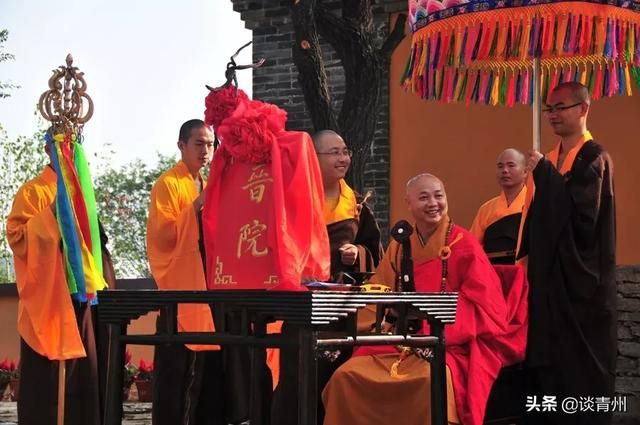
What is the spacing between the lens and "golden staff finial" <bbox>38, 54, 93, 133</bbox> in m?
7.25

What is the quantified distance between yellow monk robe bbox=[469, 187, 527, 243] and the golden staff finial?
238cm

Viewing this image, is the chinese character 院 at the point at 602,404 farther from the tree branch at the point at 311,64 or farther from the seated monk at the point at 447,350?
the tree branch at the point at 311,64

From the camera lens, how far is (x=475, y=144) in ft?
32.7

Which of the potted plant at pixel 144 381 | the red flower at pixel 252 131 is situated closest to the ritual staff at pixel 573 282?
the red flower at pixel 252 131

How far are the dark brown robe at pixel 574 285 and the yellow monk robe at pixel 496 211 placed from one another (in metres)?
1.02

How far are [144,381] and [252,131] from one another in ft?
17.1

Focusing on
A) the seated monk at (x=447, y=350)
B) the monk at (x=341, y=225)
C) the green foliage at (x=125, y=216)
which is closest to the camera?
the seated monk at (x=447, y=350)

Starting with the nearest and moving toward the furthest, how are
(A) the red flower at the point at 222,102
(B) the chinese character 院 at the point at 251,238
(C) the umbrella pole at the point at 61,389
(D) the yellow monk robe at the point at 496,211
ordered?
1. (B) the chinese character 院 at the point at 251,238
2. (A) the red flower at the point at 222,102
3. (C) the umbrella pole at the point at 61,389
4. (D) the yellow monk robe at the point at 496,211

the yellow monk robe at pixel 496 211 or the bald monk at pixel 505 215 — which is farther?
the yellow monk robe at pixel 496 211

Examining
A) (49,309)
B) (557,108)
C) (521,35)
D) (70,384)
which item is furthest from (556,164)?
(70,384)

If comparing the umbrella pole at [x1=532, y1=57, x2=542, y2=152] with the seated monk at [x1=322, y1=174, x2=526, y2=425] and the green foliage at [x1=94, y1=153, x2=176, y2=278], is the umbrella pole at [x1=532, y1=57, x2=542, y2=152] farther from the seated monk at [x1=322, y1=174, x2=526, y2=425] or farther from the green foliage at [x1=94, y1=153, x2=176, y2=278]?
the green foliage at [x1=94, y1=153, x2=176, y2=278]

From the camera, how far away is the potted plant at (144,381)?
32.8ft

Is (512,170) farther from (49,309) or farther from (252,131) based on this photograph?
(49,309)

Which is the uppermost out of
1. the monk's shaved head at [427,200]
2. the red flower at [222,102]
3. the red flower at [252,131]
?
the red flower at [222,102]
